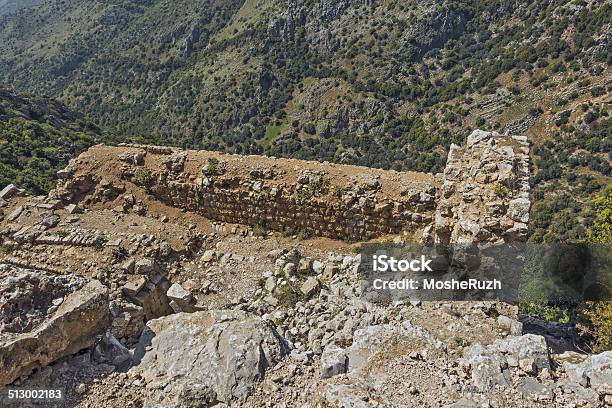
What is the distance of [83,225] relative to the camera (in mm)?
11875

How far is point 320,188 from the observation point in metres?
11.9

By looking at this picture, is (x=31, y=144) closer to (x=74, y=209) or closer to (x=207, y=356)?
(x=74, y=209)

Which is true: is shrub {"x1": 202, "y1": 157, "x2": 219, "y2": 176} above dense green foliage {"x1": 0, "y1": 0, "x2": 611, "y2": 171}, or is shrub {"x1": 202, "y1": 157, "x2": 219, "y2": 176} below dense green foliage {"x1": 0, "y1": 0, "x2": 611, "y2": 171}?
below

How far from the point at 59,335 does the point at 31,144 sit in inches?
1031

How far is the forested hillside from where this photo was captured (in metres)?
40.2

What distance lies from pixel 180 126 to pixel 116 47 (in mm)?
39119

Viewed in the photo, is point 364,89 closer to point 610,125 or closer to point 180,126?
point 180,126

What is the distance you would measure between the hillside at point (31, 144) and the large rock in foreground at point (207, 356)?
18286 mm

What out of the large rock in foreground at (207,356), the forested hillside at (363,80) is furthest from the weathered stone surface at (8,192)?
the forested hillside at (363,80)

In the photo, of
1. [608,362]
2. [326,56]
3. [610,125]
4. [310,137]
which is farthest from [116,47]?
[608,362]

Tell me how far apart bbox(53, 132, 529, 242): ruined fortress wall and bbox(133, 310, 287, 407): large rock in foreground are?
14.4 feet

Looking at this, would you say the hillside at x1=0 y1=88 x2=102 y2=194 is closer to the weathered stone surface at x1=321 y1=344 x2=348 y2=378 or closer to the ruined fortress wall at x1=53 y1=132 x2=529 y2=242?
the ruined fortress wall at x1=53 y1=132 x2=529 y2=242

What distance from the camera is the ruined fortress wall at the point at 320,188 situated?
9586mm

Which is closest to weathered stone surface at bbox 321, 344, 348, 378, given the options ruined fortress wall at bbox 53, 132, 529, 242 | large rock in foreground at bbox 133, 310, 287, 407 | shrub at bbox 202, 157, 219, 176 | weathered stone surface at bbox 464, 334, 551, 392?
large rock in foreground at bbox 133, 310, 287, 407
